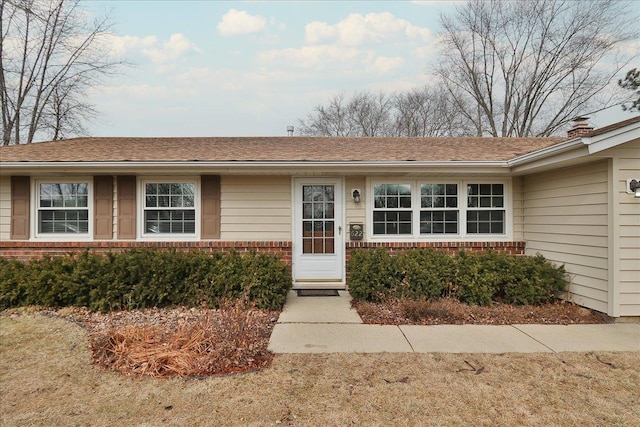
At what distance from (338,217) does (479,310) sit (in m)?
3.04

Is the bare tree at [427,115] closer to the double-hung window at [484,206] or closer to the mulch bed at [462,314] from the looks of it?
the double-hung window at [484,206]

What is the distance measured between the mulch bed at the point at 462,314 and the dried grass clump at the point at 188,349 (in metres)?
1.94

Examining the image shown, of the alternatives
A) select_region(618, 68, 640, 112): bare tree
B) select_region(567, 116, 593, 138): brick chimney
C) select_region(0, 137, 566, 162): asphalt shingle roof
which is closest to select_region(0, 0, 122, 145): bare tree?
select_region(0, 137, 566, 162): asphalt shingle roof

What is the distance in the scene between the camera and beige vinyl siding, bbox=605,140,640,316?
4.74 meters

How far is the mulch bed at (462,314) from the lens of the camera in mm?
4891

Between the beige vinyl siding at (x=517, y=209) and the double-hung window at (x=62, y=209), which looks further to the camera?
the beige vinyl siding at (x=517, y=209)

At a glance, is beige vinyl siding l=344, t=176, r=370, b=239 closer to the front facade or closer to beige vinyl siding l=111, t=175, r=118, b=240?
the front facade

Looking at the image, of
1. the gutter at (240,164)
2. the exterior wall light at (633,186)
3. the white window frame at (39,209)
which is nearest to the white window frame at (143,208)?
the gutter at (240,164)

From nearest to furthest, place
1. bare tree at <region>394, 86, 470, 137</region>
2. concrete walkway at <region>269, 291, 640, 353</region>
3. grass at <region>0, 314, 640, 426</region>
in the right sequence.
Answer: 1. grass at <region>0, 314, 640, 426</region>
2. concrete walkway at <region>269, 291, 640, 353</region>
3. bare tree at <region>394, 86, 470, 137</region>

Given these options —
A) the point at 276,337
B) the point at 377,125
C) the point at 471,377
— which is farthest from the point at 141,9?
the point at 377,125

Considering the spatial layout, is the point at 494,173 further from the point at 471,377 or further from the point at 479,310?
the point at 471,377

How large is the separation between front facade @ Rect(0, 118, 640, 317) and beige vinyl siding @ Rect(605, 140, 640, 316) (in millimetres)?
1216

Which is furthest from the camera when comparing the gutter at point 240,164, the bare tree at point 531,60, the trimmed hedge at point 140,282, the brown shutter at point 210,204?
the bare tree at point 531,60

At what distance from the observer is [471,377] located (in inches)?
128
